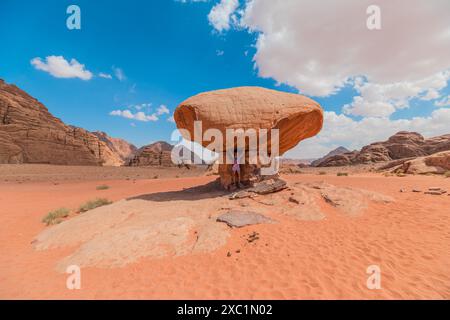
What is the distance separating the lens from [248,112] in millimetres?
8930

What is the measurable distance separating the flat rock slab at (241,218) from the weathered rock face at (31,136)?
53.7m

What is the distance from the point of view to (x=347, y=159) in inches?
1913

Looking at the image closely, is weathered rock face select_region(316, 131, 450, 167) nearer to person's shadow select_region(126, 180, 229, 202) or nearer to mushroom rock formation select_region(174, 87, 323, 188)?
mushroom rock formation select_region(174, 87, 323, 188)

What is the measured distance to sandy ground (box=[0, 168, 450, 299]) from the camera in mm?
3530

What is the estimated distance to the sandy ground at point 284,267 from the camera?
3.53 meters

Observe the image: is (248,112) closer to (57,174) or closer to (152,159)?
(57,174)

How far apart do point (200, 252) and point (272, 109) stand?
666cm

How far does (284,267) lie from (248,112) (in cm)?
647

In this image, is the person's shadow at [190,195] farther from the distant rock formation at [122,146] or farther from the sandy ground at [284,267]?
the distant rock formation at [122,146]

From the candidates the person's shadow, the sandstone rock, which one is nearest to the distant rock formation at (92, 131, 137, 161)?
the person's shadow

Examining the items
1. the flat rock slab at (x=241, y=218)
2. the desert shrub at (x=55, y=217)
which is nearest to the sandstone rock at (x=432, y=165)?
the flat rock slab at (x=241, y=218)
